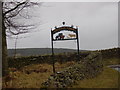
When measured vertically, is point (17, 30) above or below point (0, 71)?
above

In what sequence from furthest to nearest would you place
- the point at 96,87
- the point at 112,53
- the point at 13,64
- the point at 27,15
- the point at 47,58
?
the point at 112,53 → the point at 47,58 → the point at 13,64 → the point at 27,15 → the point at 96,87

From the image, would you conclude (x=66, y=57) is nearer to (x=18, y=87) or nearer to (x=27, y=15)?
(x=27, y=15)

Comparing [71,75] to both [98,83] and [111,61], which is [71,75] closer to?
[98,83]

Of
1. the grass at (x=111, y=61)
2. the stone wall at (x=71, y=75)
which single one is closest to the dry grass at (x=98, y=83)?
the stone wall at (x=71, y=75)

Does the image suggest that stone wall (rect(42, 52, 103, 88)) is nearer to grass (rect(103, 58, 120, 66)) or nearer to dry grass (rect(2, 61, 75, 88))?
dry grass (rect(2, 61, 75, 88))

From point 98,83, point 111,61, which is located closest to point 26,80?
point 98,83

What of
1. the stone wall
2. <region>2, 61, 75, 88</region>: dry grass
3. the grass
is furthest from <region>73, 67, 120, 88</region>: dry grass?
the grass

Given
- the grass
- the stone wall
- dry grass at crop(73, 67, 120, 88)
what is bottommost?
the grass

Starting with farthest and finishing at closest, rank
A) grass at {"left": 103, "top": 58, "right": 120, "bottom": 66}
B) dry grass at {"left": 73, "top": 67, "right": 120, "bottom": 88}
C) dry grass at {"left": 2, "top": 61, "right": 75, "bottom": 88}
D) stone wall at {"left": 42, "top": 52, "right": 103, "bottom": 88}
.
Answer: grass at {"left": 103, "top": 58, "right": 120, "bottom": 66}, dry grass at {"left": 2, "top": 61, "right": 75, "bottom": 88}, dry grass at {"left": 73, "top": 67, "right": 120, "bottom": 88}, stone wall at {"left": 42, "top": 52, "right": 103, "bottom": 88}

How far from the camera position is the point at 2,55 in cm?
1264

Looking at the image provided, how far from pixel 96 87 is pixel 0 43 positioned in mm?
6452

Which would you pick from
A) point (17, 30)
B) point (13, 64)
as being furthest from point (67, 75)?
point (13, 64)

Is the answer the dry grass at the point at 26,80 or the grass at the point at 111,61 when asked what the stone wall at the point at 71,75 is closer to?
the dry grass at the point at 26,80

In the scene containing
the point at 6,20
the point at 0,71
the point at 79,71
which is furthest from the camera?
the point at 6,20
